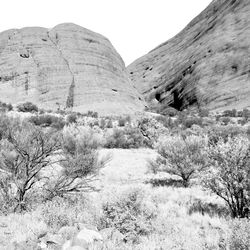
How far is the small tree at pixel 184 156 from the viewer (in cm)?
863

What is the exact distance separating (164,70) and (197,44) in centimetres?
1217

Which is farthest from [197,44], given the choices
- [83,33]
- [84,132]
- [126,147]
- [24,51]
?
[84,132]

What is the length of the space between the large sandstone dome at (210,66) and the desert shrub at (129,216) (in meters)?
32.9

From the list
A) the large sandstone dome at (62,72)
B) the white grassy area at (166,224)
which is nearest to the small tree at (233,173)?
the white grassy area at (166,224)

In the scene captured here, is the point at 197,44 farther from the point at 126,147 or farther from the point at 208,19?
the point at 126,147

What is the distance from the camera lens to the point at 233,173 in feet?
17.3

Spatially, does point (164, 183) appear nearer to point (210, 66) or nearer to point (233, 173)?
point (233, 173)

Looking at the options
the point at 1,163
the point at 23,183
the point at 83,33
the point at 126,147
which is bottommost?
the point at 126,147

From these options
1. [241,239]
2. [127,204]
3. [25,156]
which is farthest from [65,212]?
[241,239]

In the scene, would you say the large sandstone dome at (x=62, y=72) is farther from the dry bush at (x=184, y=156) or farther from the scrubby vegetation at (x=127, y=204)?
the scrubby vegetation at (x=127, y=204)

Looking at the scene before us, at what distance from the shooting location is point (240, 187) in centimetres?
512

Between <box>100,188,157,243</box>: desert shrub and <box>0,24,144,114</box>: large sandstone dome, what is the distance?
30.6m

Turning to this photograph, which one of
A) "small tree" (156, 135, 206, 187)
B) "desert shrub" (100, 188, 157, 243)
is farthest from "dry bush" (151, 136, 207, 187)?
"desert shrub" (100, 188, 157, 243)

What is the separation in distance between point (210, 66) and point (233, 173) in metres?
43.1
